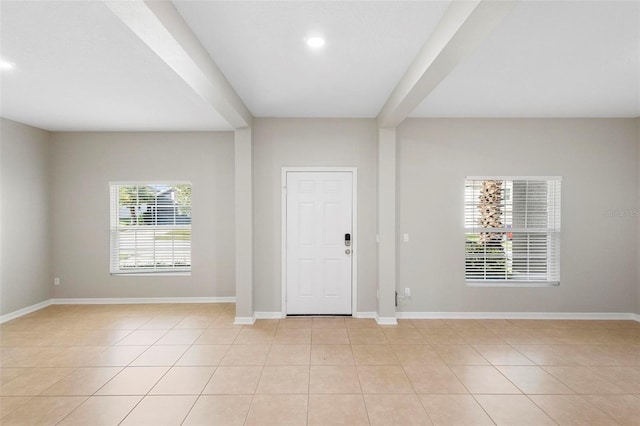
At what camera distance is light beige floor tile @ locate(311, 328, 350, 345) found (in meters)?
3.81

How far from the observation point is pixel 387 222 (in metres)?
4.46

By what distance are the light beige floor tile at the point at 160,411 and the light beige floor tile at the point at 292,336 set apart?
127 cm

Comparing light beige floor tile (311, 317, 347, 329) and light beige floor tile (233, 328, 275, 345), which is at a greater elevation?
light beige floor tile (311, 317, 347, 329)

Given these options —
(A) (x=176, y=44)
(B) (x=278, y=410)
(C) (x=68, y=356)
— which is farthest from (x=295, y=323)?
(A) (x=176, y=44)

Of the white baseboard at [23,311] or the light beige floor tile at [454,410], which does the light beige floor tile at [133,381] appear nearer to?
the light beige floor tile at [454,410]

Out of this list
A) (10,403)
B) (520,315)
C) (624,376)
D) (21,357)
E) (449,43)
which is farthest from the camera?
(520,315)

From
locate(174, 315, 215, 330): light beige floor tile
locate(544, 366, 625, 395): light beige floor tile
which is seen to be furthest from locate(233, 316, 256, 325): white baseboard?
locate(544, 366, 625, 395): light beige floor tile

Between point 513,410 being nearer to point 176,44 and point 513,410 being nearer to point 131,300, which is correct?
point 176,44

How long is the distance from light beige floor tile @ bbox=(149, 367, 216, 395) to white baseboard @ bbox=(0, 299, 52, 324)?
312 centimetres

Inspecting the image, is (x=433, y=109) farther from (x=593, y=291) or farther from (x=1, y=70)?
(x=1, y=70)

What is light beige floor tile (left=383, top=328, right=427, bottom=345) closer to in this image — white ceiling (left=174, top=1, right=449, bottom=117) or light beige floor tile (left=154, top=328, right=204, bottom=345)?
light beige floor tile (left=154, top=328, right=204, bottom=345)

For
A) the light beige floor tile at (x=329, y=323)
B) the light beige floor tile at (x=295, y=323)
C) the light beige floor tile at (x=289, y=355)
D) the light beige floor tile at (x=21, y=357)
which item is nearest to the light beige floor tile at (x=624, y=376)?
the light beige floor tile at (x=329, y=323)

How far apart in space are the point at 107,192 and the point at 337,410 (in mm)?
4783

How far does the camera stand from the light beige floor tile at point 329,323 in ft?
14.1
